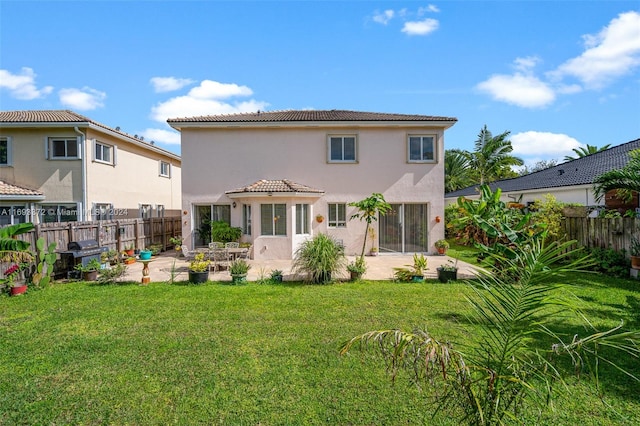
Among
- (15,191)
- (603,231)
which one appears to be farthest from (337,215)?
(15,191)

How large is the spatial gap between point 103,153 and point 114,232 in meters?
6.11

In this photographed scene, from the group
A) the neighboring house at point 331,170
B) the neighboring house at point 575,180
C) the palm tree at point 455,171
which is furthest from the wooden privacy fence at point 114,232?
the palm tree at point 455,171

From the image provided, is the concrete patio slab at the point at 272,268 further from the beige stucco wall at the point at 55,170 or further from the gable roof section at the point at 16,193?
the gable roof section at the point at 16,193

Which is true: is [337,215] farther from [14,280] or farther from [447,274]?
[14,280]

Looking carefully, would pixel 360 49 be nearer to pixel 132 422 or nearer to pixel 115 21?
pixel 115 21

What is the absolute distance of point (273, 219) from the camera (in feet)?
52.0

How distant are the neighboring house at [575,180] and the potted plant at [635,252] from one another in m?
6.59

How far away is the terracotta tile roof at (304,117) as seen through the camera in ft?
55.6

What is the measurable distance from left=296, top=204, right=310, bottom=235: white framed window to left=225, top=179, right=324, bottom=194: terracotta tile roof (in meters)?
0.97

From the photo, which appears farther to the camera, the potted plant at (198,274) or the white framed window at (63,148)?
the white framed window at (63,148)

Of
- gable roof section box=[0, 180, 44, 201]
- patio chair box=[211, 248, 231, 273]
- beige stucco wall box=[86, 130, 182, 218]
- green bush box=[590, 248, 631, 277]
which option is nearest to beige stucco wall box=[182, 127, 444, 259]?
Result: patio chair box=[211, 248, 231, 273]

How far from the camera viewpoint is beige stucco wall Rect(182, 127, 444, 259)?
1727 cm

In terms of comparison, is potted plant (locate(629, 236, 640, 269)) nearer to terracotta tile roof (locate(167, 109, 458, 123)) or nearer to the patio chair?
terracotta tile roof (locate(167, 109, 458, 123))

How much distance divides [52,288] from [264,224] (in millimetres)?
8643
